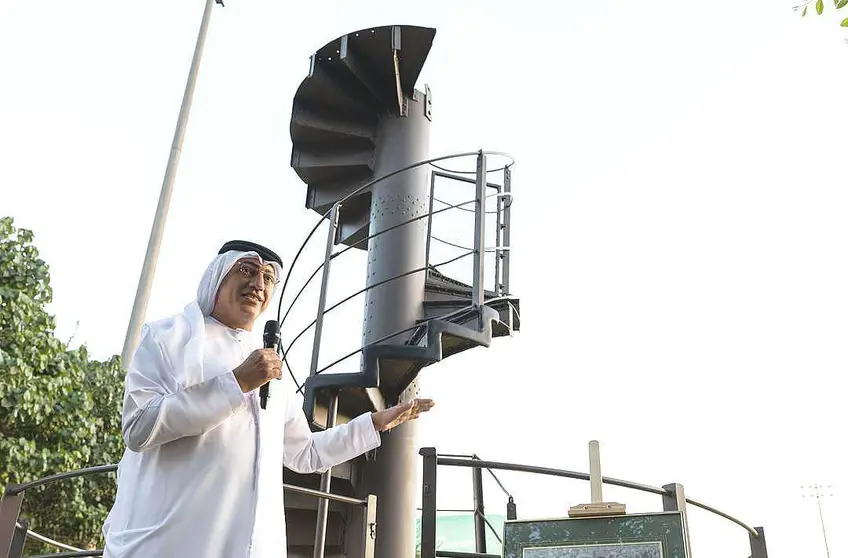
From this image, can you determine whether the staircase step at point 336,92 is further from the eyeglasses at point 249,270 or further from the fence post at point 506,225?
the eyeglasses at point 249,270

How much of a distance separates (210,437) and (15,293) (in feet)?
18.4

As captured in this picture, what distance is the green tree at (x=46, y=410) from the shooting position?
6.06 metres

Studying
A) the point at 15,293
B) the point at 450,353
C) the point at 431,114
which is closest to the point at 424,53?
the point at 431,114

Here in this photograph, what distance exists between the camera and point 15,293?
237 inches

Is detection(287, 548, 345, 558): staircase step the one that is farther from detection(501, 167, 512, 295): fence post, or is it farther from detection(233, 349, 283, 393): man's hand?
detection(233, 349, 283, 393): man's hand

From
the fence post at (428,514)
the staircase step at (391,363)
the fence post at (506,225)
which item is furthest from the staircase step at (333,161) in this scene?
the fence post at (428,514)

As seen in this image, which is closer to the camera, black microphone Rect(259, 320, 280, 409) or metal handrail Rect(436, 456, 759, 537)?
black microphone Rect(259, 320, 280, 409)

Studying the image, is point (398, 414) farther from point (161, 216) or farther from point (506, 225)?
point (161, 216)

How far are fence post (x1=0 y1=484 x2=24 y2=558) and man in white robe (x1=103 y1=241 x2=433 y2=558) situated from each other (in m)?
2.07

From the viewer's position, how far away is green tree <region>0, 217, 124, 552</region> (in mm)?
6059

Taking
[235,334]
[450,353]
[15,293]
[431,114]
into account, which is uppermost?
[431,114]

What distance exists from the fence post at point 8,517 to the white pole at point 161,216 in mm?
6327

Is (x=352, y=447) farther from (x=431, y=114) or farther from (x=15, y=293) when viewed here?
(x=15, y=293)

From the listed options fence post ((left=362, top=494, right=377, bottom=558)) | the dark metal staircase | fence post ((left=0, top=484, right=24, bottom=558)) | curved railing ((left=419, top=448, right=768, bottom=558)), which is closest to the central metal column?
the dark metal staircase
